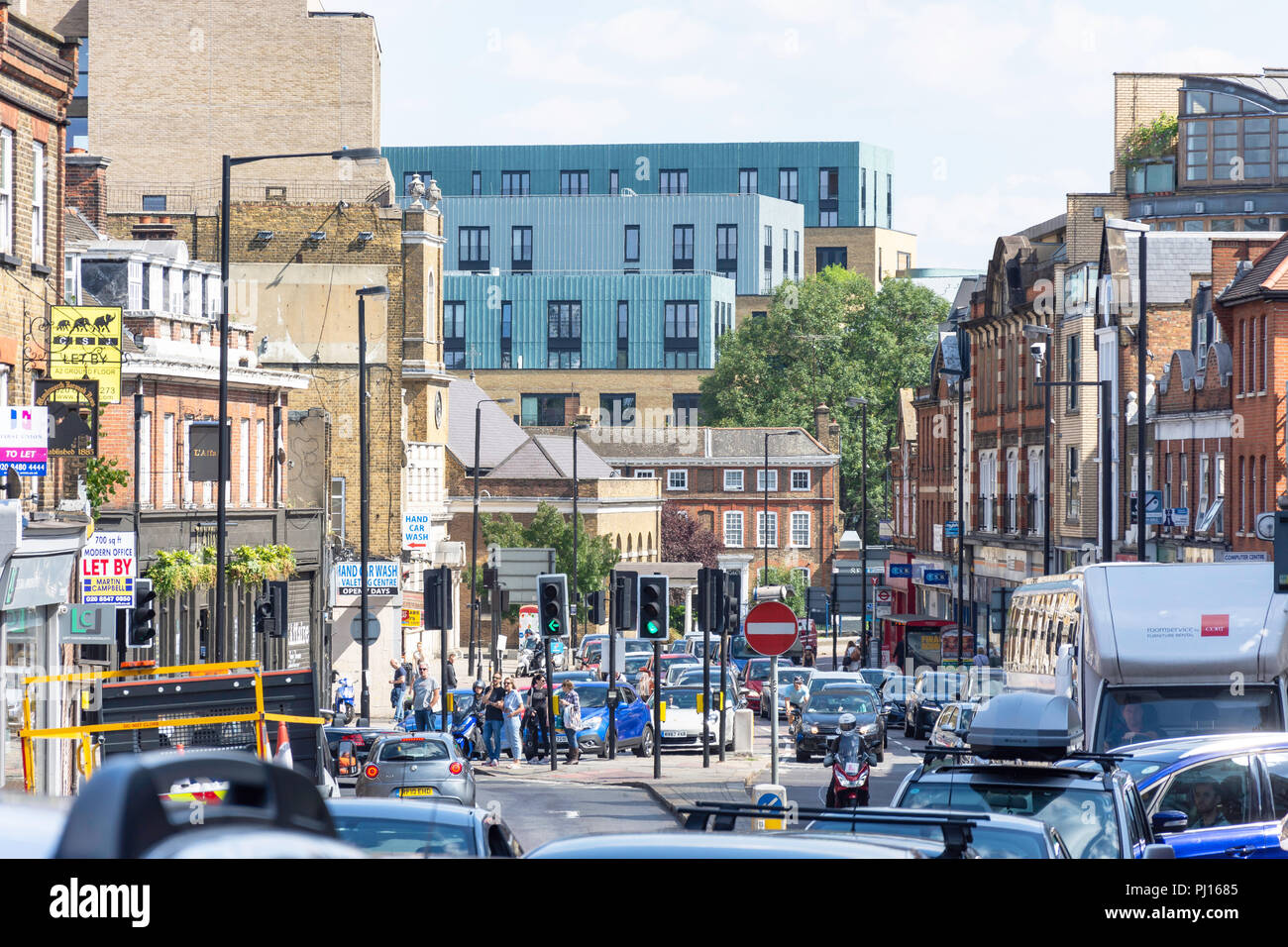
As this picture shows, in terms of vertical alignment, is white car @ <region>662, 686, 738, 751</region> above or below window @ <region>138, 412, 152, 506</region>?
below

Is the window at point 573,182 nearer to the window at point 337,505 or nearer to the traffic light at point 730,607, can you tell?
the window at point 337,505

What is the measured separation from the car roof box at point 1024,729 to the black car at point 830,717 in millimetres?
19679

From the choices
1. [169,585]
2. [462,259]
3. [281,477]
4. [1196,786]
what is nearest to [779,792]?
[1196,786]

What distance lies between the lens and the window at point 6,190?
87.4ft

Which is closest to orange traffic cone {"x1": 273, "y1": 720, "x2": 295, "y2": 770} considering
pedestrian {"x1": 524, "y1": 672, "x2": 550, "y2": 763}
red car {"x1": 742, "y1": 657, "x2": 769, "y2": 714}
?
pedestrian {"x1": 524, "y1": 672, "x2": 550, "y2": 763}

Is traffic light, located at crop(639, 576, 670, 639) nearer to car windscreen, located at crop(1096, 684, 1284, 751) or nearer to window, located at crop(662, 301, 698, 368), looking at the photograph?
car windscreen, located at crop(1096, 684, 1284, 751)

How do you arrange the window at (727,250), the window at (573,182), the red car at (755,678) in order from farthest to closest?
the window at (573,182)
the window at (727,250)
the red car at (755,678)

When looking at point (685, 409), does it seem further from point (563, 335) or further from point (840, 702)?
point (840, 702)

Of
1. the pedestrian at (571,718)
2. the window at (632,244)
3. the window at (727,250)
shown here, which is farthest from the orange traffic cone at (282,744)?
the window at (727,250)

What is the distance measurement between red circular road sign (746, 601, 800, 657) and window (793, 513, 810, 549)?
9018cm

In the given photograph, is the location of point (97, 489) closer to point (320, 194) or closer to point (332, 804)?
point (332, 804)

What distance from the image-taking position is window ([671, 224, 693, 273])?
13300 cm

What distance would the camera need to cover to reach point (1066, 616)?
23.0m

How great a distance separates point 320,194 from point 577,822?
4683cm
